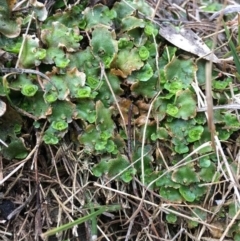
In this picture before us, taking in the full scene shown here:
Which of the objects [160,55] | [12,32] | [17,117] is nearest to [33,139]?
[17,117]

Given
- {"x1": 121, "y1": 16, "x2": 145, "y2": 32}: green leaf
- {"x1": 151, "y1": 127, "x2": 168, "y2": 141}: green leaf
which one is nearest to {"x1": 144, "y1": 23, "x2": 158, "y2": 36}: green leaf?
{"x1": 121, "y1": 16, "x2": 145, "y2": 32}: green leaf

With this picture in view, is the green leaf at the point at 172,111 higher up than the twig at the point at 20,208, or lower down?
higher up

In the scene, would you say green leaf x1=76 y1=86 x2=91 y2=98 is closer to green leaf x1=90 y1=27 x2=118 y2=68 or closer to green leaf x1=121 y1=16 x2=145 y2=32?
green leaf x1=90 y1=27 x2=118 y2=68

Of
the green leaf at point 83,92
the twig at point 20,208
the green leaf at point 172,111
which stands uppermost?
the green leaf at point 83,92

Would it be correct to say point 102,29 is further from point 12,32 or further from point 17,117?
point 17,117

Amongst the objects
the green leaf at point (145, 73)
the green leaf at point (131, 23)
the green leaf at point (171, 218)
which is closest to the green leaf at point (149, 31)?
the green leaf at point (131, 23)

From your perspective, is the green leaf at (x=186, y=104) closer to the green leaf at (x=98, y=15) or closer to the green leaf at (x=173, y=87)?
the green leaf at (x=173, y=87)

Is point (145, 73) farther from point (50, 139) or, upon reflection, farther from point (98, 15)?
point (50, 139)

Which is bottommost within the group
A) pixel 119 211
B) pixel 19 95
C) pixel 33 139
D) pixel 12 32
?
pixel 119 211
